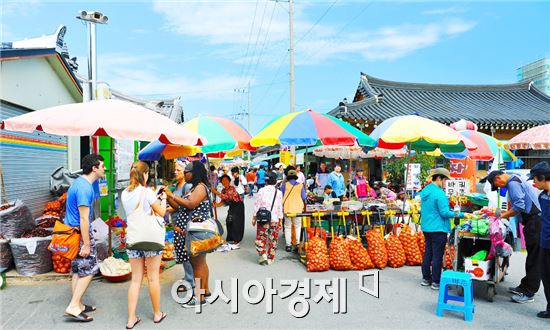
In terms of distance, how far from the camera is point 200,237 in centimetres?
471

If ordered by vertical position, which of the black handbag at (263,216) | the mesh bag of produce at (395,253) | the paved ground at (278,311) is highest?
the black handbag at (263,216)

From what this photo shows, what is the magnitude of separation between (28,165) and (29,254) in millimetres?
2610

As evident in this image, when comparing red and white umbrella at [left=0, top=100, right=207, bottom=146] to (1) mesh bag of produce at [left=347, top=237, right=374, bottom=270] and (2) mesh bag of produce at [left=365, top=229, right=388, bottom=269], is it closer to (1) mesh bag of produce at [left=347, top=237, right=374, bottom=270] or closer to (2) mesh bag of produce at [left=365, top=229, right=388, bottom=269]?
(1) mesh bag of produce at [left=347, top=237, right=374, bottom=270]

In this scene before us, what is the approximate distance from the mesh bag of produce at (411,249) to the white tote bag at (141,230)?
4576 millimetres

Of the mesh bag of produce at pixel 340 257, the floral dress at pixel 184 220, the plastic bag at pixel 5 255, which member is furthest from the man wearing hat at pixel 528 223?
the plastic bag at pixel 5 255

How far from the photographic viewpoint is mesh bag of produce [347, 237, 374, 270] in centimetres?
660

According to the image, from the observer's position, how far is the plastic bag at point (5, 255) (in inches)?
230

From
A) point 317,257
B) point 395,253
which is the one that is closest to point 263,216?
point 317,257

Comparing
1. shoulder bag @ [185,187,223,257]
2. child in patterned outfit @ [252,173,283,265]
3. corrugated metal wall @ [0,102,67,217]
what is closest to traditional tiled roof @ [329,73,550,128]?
child in patterned outfit @ [252,173,283,265]

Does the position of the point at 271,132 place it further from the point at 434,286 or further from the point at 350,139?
the point at 434,286

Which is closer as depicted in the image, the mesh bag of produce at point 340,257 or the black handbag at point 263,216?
the mesh bag of produce at point 340,257

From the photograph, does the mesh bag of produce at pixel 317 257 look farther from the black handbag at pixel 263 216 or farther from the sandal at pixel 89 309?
the sandal at pixel 89 309

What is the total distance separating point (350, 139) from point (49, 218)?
5473 millimetres

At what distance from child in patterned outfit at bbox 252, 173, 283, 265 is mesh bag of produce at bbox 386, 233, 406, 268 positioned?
2.02 meters
